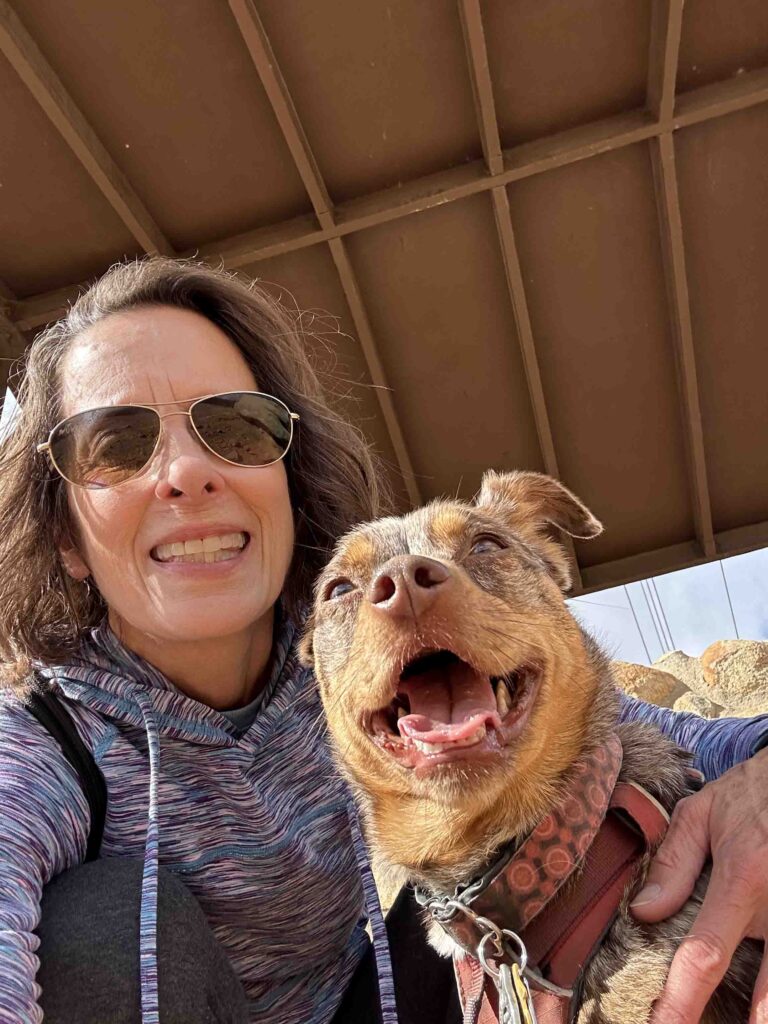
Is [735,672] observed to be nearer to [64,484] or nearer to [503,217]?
[503,217]

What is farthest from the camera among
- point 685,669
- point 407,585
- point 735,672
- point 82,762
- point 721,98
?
point 685,669

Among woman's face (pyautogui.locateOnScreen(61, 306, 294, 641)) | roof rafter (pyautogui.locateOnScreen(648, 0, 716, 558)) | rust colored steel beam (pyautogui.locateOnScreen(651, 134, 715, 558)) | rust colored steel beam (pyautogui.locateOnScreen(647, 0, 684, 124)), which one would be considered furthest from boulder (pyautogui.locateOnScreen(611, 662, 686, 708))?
woman's face (pyautogui.locateOnScreen(61, 306, 294, 641))

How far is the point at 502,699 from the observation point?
1.95 meters

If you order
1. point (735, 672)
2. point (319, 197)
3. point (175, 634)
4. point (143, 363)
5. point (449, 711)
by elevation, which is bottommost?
→ point (449, 711)

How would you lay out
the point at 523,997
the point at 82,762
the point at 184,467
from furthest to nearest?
the point at 184,467 < the point at 82,762 < the point at 523,997

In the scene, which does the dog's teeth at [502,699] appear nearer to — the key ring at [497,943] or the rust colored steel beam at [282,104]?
the key ring at [497,943]

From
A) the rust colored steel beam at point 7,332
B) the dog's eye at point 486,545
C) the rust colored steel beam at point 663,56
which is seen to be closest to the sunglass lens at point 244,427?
the dog's eye at point 486,545

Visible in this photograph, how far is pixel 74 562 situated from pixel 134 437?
0.50 meters

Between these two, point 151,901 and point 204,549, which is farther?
point 204,549

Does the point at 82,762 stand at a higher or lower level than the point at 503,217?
lower

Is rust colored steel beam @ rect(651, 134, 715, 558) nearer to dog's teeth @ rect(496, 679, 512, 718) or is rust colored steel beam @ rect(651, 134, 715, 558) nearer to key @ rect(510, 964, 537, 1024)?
dog's teeth @ rect(496, 679, 512, 718)

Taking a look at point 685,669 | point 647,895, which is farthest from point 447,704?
point 685,669

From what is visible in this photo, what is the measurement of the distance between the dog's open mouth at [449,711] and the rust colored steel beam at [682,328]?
2935mm

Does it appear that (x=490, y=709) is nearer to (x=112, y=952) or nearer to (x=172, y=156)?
(x=112, y=952)
